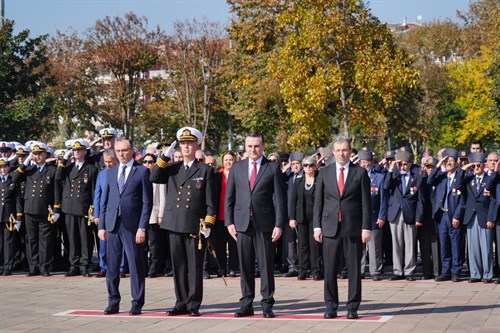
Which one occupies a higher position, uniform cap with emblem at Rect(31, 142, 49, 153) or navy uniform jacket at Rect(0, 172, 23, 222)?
uniform cap with emblem at Rect(31, 142, 49, 153)

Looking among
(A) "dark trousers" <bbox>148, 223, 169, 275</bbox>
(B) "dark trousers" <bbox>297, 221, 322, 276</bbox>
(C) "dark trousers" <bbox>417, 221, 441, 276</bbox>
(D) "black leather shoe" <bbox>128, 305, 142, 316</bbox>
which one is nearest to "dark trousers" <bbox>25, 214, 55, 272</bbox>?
(A) "dark trousers" <bbox>148, 223, 169, 275</bbox>

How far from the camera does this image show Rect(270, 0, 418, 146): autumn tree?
32.7 m

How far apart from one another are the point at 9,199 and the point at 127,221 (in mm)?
5979

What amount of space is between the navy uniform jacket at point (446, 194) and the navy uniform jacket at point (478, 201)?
0.11 meters

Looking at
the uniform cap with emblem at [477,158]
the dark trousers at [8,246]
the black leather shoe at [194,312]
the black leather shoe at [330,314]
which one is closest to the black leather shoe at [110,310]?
the black leather shoe at [194,312]

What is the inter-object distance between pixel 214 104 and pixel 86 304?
4476 cm

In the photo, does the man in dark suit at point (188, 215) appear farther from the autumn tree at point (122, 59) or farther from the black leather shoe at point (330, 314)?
the autumn tree at point (122, 59)

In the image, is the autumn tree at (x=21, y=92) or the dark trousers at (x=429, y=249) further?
the autumn tree at (x=21, y=92)

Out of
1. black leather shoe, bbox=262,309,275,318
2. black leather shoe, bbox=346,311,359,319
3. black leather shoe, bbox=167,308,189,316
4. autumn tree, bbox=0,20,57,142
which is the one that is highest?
autumn tree, bbox=0,20,57,142

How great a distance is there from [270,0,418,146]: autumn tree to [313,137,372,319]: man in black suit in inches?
821

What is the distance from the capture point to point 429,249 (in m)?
16.2

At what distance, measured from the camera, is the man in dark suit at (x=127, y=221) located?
12.1 m

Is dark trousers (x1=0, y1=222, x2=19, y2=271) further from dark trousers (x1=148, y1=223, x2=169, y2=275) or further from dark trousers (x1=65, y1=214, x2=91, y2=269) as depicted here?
dark trousers (x1=148, y1=223, x2=169, y2=275)

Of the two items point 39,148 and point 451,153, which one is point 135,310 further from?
point 451,153
